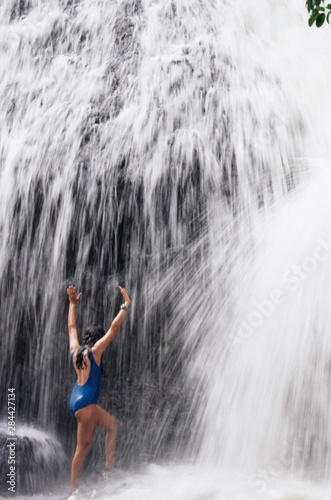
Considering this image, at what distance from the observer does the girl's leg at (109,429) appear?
411cm

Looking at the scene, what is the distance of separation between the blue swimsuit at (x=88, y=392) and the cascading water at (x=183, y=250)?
687 millimetres

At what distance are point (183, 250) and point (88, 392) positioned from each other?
156cm

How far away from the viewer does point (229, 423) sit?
13.9ft

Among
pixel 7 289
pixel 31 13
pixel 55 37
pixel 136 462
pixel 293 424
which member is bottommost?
pixel 136 462

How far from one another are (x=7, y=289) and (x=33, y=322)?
459mm

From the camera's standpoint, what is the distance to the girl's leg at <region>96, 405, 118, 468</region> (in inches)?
162

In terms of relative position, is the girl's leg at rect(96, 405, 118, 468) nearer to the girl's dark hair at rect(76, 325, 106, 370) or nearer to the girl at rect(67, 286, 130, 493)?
the girl at rect(67, 286, 130, 493)

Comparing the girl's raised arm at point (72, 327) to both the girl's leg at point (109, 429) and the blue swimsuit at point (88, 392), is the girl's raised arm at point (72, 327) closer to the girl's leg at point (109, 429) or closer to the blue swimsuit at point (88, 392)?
the blue swimsuit at point (88, 392)

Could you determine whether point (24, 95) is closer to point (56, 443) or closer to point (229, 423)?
point (56, 443)

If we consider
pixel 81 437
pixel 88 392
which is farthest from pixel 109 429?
pixel 88 392

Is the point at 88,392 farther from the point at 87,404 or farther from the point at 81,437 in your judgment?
the point at 81,437

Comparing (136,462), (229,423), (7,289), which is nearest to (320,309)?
(229,423)

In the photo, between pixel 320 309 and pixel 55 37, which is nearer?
pixel 320 309

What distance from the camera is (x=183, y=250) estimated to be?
15.8ft
